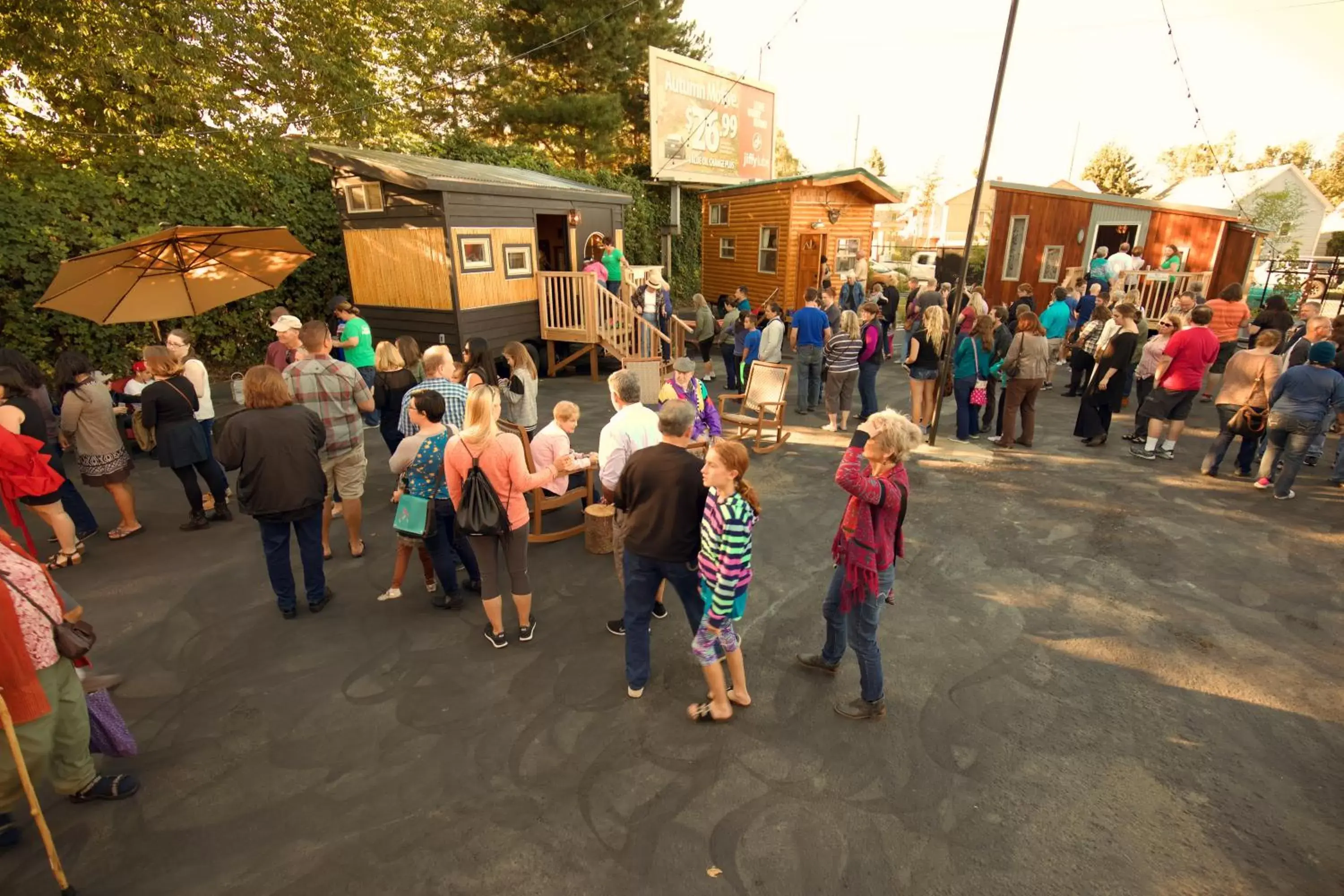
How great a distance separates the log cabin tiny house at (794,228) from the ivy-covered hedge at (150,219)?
37.3 feet

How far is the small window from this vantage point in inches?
433

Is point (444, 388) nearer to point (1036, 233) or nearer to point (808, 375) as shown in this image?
point (808, 375)

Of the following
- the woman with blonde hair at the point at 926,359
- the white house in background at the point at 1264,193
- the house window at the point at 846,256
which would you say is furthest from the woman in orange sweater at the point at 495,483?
the white house in background at the point at 1264,193

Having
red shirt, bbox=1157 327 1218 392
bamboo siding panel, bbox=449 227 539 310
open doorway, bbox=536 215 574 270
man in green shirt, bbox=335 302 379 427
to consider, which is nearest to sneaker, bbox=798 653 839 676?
man in green shirt, bbox=335 302 379 427

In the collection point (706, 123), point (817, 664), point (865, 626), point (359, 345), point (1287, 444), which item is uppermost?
point (706, 123)

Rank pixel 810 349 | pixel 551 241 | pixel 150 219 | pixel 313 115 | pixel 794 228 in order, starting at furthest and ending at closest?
pixel 794 228 → pixel 313 115 → pixel 551 241 → pixel 150 219 → pixel 810 349

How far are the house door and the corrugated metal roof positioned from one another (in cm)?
602

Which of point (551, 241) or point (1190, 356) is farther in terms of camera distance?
point (551, 241)

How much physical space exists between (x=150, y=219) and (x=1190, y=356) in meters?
15.0

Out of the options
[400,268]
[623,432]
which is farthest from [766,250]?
[623,432]

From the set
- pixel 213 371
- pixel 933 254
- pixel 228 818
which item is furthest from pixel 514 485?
pixel 933 254

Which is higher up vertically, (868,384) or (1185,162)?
(1185,162)

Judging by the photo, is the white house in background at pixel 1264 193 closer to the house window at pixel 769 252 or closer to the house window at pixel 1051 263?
the house window at pixel 1051 263

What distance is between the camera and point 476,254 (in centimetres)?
1094
